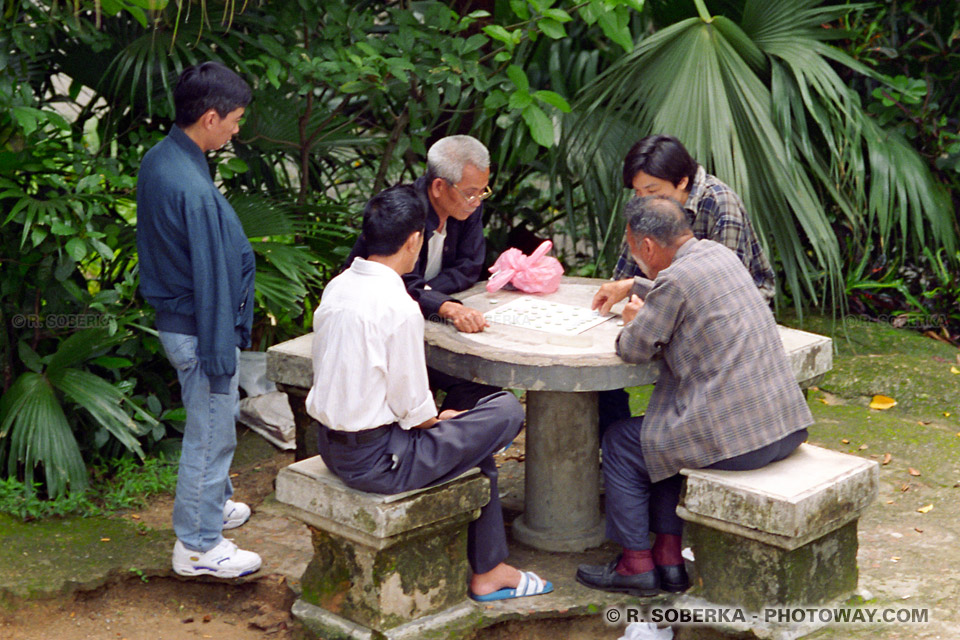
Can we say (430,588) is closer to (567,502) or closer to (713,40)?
(567,502)

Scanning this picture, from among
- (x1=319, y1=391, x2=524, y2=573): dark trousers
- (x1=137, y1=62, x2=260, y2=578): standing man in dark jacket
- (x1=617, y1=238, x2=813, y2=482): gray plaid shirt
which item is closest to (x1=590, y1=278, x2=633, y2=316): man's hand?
(x1=617, y1=238, x2=813, y2=482): gray plaid shirt

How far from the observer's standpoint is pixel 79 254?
13.5 feet

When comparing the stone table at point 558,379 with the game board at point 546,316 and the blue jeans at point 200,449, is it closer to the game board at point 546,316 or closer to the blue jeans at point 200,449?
the game board at point 546,316

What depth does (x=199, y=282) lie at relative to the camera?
3.51 m

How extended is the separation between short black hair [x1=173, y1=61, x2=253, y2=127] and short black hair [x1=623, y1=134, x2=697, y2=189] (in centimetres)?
140

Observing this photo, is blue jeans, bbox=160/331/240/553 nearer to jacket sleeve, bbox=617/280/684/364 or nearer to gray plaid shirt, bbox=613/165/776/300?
jacket sleeve, bbox=617/280/684/364

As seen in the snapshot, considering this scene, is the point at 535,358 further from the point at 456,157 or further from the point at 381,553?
the point at 456,157

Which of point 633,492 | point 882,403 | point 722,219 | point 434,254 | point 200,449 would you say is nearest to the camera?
point 633,492

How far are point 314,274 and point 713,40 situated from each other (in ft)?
6.89

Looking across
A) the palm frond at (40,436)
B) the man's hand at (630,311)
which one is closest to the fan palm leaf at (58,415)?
the palm frond at (40,436)

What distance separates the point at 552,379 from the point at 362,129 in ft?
10.0

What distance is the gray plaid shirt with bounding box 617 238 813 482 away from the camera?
3332mm

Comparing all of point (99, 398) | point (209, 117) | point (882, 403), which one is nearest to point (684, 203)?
point (209, 117)

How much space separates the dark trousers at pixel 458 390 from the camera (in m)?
4.16
